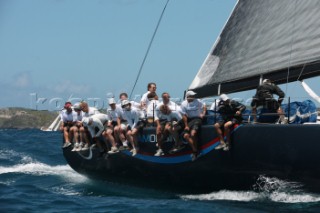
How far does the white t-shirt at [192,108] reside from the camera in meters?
12.6

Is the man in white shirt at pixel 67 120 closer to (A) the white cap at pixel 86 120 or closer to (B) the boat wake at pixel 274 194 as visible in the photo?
(A) the white cap at pixel 86 120

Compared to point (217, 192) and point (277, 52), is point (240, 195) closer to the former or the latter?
point (217, 192)

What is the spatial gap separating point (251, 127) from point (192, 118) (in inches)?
58.3

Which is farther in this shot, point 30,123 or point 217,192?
point 30,123

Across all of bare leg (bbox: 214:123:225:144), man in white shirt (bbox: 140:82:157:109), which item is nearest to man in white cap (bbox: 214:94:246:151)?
bare leg (bbox: 214:123:225:144)

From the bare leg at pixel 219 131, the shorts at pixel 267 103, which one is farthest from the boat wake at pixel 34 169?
the shorts at pixel 267 103

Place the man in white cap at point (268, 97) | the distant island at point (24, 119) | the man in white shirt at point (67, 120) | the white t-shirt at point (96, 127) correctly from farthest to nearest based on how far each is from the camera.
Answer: the distant island at point (24, 119) → the man in white shirt at point (67, 120) → the white t-shirt at point (96, 127) → the man in white cap at point (268, 97)

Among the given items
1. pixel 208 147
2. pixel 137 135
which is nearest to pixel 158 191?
pixel 137 135

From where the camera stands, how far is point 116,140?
14711 millimetres

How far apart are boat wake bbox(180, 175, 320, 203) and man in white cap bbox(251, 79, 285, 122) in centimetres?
107

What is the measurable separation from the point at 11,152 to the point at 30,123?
106766mm

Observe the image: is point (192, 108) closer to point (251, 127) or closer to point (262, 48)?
point (251, 127)

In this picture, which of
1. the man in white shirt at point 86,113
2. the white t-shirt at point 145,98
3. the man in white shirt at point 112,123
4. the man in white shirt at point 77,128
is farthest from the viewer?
the man in white shirt at point 77,128

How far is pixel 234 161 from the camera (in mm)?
11797
